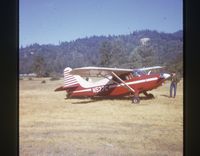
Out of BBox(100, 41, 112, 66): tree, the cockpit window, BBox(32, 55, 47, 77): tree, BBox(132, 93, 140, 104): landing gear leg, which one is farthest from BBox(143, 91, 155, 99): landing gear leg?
BBox(32, 55, 47, 77): tree

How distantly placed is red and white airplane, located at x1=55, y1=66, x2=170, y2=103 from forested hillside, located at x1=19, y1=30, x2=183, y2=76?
73 mm

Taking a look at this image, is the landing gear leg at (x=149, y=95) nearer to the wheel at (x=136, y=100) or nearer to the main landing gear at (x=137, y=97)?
the main landing gear at (x=137, y=97)

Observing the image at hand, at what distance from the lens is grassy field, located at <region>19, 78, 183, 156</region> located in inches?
165

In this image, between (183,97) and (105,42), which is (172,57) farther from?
(105,42)

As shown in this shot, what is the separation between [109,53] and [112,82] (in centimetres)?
36

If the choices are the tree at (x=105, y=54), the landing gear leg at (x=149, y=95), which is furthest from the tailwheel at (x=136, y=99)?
the tree at (x=105, y=54)

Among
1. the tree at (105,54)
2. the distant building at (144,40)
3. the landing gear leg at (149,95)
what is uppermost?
the distant building at (144,40)

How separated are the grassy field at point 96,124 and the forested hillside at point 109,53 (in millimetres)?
218

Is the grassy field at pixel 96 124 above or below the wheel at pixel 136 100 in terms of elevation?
below

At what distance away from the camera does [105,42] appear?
4289mm

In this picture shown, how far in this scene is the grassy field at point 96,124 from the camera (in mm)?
4203

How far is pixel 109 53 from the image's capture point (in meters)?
4.29

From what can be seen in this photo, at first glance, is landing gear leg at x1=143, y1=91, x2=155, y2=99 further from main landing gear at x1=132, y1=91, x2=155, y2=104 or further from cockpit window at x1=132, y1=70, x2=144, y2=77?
cockpit window at x1=132, y1=70, x2=144, y2=77
